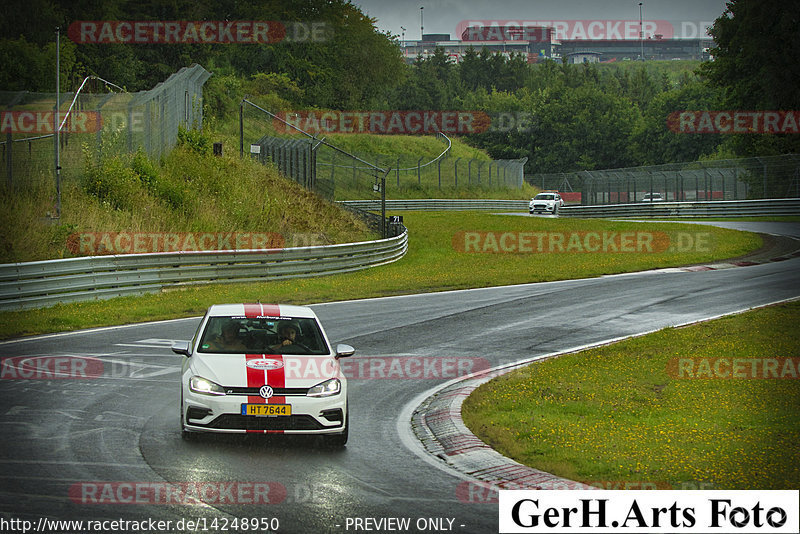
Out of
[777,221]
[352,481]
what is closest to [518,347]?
[352,481]

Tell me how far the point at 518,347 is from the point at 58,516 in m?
10.9

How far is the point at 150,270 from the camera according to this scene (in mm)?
22906

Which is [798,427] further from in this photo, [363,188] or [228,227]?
[363,188]

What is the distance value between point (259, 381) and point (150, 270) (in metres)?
14.4

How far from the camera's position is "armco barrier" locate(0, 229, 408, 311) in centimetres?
1930

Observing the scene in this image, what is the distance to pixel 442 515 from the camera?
739cm

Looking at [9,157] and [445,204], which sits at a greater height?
[9,157]
